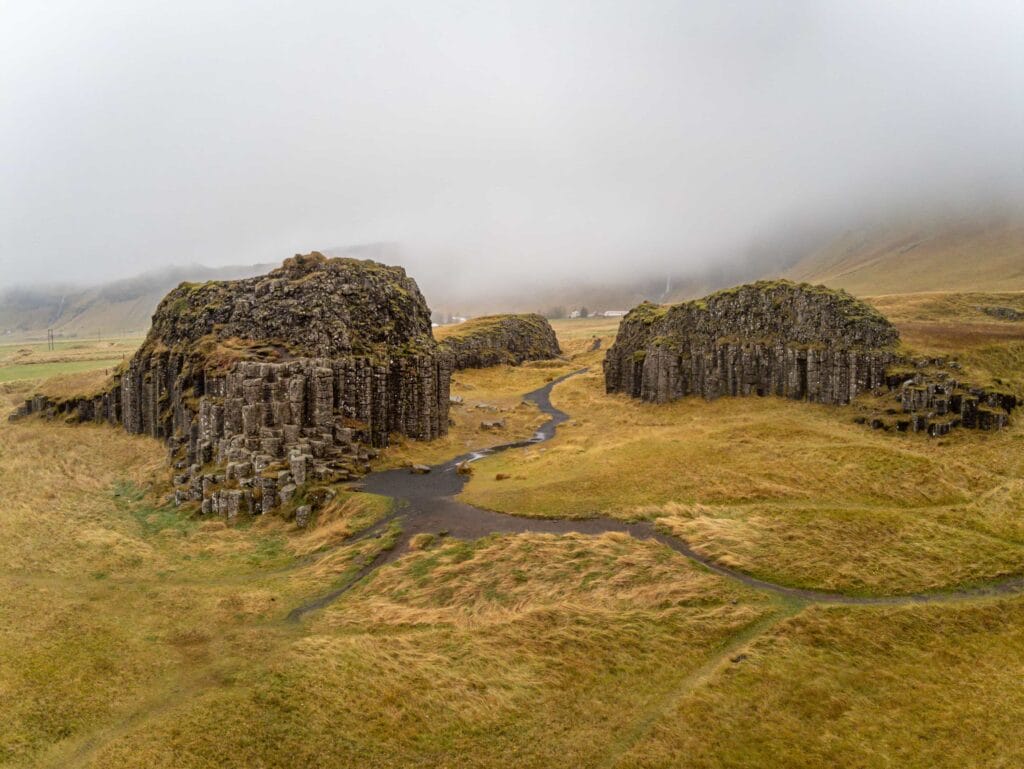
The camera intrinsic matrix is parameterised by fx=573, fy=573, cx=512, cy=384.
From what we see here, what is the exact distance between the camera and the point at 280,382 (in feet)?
158

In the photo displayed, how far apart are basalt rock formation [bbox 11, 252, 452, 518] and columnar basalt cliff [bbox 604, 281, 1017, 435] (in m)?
33.2

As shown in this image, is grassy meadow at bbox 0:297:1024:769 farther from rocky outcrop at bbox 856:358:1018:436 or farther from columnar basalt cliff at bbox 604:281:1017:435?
columnar basalt cliff at bbox 604:281:1017:435

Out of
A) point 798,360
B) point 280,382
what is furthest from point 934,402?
point 280,382

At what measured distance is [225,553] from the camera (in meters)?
34.8

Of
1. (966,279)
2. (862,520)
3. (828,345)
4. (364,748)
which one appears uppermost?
(966,279)

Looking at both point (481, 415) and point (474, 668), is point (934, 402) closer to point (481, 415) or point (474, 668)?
point (474, 668)

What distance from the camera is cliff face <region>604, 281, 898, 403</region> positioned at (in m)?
59.2

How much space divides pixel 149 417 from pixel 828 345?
Answer: 7813 cm

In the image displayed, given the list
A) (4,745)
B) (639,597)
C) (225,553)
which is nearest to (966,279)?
(639,597)

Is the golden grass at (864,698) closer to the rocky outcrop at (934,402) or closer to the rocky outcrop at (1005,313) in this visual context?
the rocky outcrop at (934,402)

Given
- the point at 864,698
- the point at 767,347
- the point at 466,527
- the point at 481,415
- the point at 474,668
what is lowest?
the point at 864,698

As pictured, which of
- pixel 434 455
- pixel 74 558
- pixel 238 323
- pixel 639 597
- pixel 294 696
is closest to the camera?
pixel 294 696

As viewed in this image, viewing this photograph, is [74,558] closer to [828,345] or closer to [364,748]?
[364,748]

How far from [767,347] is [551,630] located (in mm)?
54480
